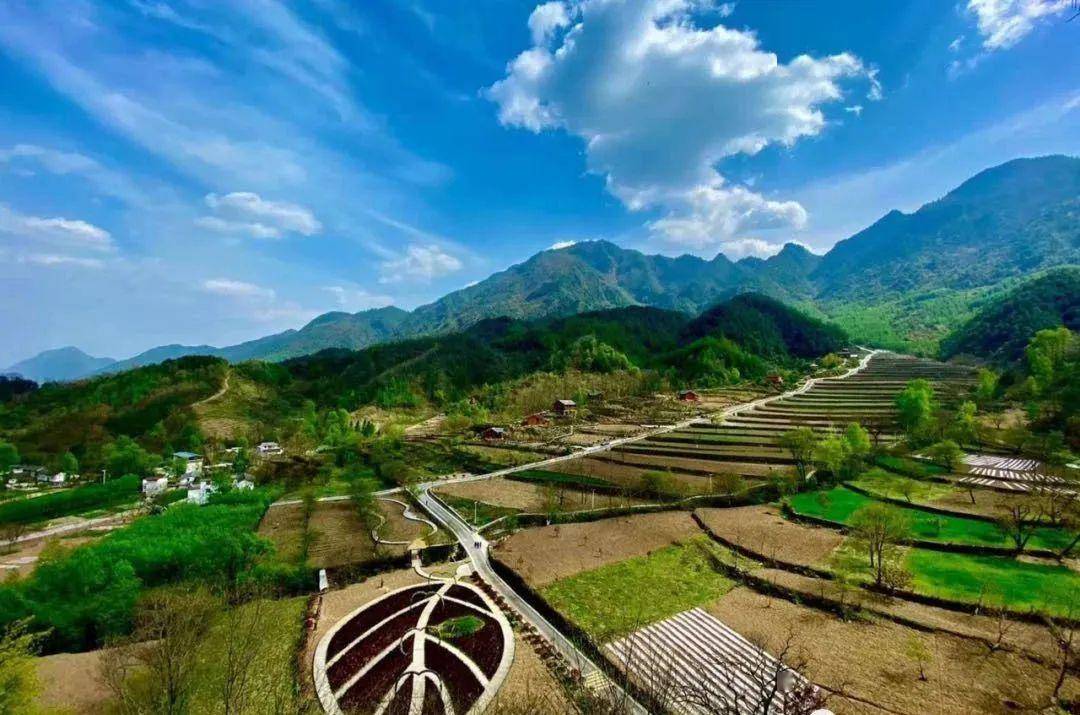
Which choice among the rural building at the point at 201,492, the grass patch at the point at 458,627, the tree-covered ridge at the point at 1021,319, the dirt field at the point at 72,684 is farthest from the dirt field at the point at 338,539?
the tree-covered ridge at the point at 1021,319

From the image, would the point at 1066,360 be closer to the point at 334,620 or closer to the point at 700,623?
the point at 700,623

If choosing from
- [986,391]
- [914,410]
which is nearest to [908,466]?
[914,410]

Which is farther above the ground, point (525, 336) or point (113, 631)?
point (525, 336)

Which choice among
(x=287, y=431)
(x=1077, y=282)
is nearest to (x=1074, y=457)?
(x=287, y=431)

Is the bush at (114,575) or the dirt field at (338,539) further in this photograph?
the dirt field at (338,539)

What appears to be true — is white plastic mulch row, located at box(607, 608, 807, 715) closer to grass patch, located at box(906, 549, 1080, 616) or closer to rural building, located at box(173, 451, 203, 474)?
grass patch, located at box(906, 549, 1080, 616)

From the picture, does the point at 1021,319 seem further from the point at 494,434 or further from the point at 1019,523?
the point at 494,434

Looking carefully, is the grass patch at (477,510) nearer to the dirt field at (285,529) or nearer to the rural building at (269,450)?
the dirt field at (285,529)
